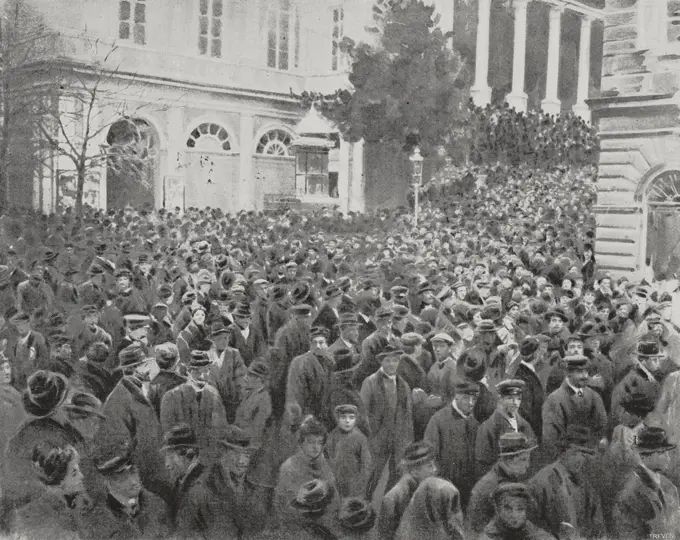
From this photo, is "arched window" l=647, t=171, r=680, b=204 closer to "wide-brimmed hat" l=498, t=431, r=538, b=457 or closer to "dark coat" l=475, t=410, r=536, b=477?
"dark coat" l=475, t=410, r=536, b=477

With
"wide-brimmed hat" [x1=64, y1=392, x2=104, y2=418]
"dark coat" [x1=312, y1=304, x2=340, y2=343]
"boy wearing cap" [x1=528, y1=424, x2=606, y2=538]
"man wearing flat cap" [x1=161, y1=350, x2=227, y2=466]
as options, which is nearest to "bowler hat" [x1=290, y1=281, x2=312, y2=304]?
"dark coat" [x1=312, y1=304, x2=340, y2=343]

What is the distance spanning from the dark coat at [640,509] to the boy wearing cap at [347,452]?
2.07m

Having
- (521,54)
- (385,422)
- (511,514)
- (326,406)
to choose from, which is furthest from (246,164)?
(511,514)

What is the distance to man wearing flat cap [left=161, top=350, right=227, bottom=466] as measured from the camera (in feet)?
20.9

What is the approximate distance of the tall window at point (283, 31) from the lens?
41.0 ft

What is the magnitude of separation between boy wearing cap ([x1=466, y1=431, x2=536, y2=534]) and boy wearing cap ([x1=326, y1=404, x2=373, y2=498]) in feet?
2.85

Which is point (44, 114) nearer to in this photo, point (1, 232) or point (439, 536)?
point (1, 232)

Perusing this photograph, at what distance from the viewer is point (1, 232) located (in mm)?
9219

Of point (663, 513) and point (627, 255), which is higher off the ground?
point (627, 255)

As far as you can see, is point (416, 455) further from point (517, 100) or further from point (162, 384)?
point (517, 100)

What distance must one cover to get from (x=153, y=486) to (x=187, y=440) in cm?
48

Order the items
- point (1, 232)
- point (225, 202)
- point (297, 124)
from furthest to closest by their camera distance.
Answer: point (297, 124), point (225, 202), point (1, 232)

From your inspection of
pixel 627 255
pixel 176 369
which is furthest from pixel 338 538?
pixel 627 255

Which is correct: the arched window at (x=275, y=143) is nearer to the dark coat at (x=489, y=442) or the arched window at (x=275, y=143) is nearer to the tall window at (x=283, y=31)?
the tall window at (x=283, y=31)
